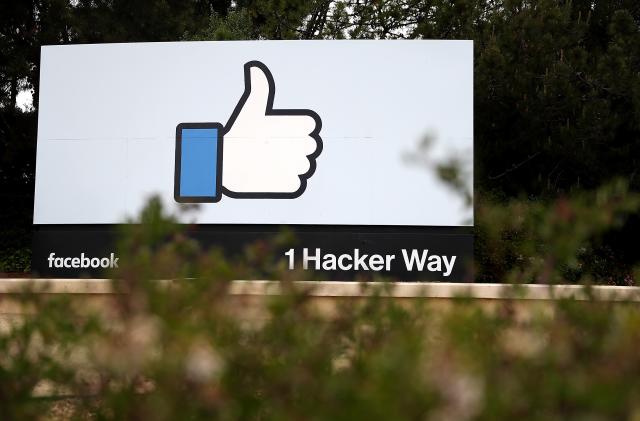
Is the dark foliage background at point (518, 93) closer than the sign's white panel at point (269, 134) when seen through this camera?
No

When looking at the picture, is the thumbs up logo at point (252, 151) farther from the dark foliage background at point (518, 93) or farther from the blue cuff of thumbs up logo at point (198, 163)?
the dark foliage background at point (518, 93)

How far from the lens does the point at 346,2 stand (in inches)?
508

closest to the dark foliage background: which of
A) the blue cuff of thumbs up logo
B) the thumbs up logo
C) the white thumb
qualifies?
the thumbs up logo

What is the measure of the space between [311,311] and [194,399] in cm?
46

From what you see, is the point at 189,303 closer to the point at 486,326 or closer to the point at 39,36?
the point at 486,326

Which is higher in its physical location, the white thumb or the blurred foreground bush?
the white thumb

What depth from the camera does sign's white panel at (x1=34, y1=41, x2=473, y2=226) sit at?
6.22 meters

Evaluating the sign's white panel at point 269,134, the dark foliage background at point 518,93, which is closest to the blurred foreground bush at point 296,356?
the sign's white panel at point 269,134

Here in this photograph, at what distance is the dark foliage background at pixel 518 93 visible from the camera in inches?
344

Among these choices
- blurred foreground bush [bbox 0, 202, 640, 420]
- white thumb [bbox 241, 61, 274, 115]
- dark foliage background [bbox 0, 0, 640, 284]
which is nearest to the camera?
blurred foreground bush [bbox 0, 202, 640, 420]

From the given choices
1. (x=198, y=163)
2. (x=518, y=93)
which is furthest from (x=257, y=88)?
(x=518, y=93)

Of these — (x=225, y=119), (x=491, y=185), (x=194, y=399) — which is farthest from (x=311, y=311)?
(x=491, y=185)

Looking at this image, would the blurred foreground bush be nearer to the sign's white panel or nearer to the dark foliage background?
the sign's white panel

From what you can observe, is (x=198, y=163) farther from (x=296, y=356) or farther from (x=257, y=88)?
(x=296, y=356)
